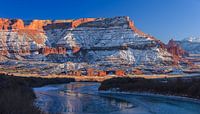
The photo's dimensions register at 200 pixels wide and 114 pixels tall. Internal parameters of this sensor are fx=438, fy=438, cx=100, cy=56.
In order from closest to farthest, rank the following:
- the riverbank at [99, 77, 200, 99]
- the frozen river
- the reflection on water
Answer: the frozen river, the reflection on water, the riverbank at [99, 77, 200, 99]

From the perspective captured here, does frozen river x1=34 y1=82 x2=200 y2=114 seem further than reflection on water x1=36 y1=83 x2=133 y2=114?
No

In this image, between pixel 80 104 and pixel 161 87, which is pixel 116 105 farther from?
pixel 161 87

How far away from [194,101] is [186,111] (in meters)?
13.2

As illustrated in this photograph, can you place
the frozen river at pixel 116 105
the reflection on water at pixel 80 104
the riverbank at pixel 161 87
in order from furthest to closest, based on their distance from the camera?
the riverbank at pixel 161 87
the reflection on water at pixel 80 104
the frozen river at pixel 116 105

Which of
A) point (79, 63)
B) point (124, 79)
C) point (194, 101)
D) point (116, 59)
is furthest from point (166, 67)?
point (194, 101)

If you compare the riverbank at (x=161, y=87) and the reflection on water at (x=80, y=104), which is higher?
the riverbank at (x=161, y=87)

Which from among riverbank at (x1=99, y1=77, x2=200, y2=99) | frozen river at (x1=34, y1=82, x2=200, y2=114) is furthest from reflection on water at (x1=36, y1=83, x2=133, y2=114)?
riverbank at (x1=99, y1=77, x2=200, y2=99)

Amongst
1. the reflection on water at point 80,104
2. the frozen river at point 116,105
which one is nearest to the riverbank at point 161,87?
the frozen river at point 116,105

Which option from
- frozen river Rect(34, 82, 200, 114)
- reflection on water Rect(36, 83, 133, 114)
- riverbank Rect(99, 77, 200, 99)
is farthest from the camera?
riverbank Rect(99, 77, 200, 99)

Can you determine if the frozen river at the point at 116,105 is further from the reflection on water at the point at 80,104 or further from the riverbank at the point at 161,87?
the riverbank at the point at 161,87

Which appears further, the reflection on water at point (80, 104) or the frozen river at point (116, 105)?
the reflection on water at point (80, 104)

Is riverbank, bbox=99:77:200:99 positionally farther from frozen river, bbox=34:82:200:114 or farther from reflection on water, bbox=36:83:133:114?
reflection on water, bbox=36:83:133:114

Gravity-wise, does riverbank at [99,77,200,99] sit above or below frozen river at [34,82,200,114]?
above

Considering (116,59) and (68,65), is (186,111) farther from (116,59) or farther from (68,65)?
(116,59)
